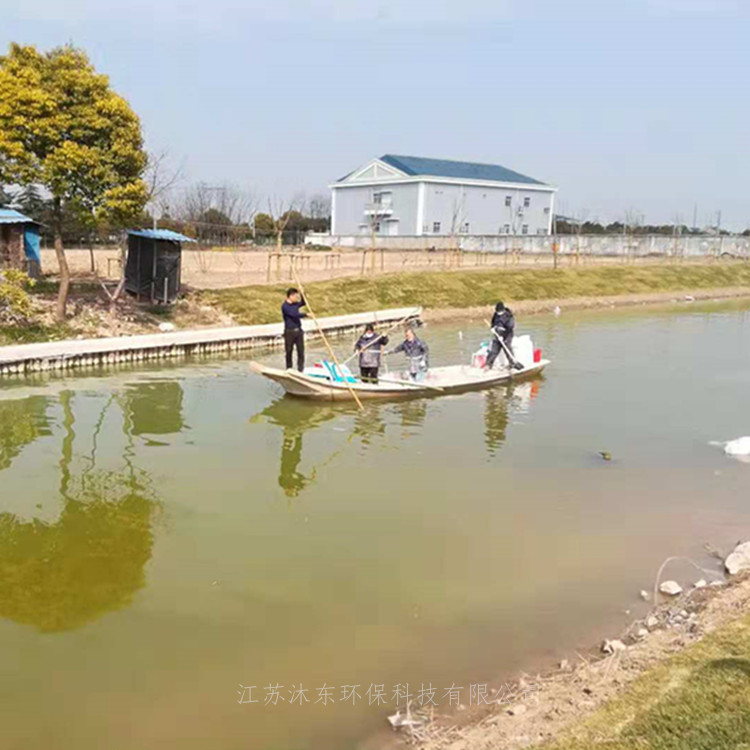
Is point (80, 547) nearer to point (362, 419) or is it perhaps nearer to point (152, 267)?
point (362, 419)

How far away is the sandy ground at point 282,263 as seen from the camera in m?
28.5

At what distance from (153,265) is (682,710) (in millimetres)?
20539

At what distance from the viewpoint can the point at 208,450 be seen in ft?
37.6

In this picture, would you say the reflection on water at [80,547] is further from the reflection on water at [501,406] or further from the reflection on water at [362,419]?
the reflection on water at [501,406]

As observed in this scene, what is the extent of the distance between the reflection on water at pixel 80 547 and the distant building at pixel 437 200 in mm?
49537

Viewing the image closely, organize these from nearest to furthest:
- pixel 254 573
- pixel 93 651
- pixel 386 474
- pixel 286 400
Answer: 1. pixel 93 651
2. pixel 254 573
3. pixel 386 474
4. pixel 286 400

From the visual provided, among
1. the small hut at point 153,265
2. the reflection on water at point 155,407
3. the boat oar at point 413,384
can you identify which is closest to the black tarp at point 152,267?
the small hut at point 153,265

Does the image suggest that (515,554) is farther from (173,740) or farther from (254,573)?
(173,740)

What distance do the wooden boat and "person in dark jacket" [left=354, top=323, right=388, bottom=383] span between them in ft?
0.68

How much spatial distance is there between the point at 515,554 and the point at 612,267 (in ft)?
126

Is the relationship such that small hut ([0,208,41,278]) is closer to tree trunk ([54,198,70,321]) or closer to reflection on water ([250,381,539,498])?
tree trunk ([54,198,70,321])

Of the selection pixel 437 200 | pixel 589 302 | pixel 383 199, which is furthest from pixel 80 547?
pixel 383 199

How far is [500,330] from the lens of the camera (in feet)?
54.2

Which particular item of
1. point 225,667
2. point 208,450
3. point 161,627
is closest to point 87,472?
point 208,450
